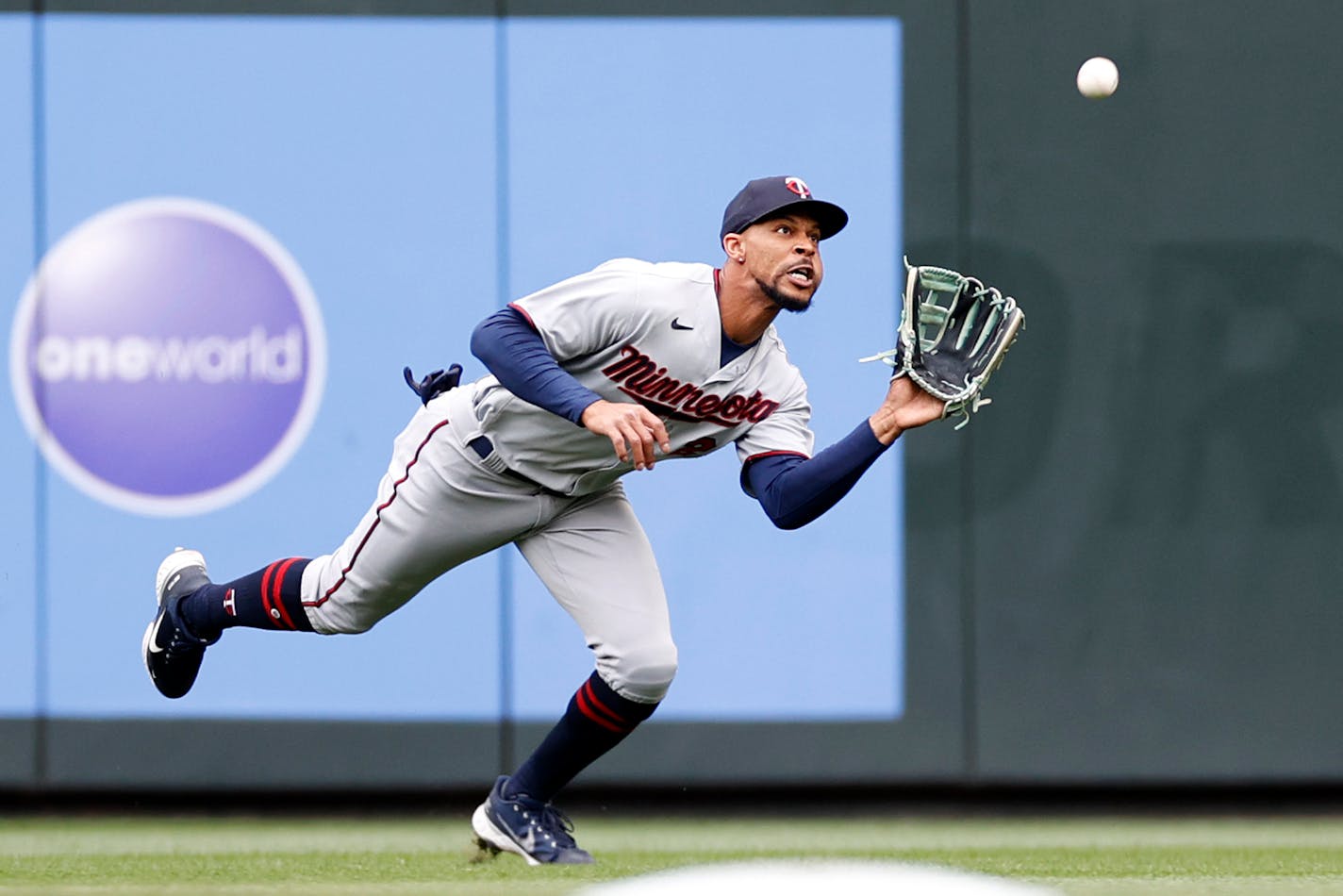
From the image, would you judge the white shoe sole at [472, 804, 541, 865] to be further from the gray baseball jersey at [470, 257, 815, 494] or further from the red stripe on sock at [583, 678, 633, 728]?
the gray baseball jersey at [470, 257, 815, 494]

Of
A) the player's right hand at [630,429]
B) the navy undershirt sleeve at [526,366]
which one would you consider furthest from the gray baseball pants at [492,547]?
the player's right hand at [630,429]

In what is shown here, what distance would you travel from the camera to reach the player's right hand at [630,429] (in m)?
3.63

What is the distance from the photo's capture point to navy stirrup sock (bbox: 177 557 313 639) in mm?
4473

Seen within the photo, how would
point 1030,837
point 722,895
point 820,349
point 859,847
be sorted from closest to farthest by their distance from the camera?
1. point 722,895
2. point 859,847
3. point 1030,837
4. point 820,349

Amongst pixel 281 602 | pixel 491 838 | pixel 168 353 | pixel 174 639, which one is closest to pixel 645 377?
pixel 281 602

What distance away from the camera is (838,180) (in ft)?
20.3

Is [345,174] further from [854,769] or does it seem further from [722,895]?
[722,895]

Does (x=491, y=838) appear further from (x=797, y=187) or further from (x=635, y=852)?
(x=797, y=187)

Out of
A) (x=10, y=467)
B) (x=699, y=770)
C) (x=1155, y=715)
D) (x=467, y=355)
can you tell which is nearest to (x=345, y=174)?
(x=467, y=355)

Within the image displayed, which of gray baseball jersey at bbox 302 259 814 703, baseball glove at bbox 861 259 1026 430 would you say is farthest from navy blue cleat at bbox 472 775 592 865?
baseball glove at bbox 861 259 1026 430

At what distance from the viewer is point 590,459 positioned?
4.29 m

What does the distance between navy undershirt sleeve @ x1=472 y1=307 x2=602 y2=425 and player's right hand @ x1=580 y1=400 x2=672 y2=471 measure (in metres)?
0.09

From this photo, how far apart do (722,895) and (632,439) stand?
6.58 feet

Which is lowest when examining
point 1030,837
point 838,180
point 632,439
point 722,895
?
point 1030,837
